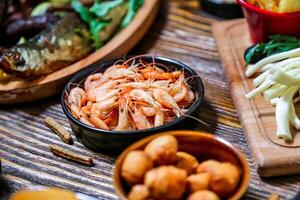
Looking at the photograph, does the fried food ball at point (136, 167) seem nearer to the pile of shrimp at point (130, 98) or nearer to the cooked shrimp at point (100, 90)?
the pile of shrimp at point (130, 98)

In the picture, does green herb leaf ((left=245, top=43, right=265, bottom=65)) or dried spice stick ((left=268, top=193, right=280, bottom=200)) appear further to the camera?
green herb leaf ((left=245, top=43, right=265, bottom=65))

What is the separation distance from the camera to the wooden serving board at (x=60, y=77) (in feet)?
5.22

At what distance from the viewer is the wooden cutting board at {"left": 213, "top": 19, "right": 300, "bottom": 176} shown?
4.07ft

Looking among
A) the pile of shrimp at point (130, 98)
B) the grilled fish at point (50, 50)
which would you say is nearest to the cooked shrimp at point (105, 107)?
the pile of shrimp at point (130, 98)

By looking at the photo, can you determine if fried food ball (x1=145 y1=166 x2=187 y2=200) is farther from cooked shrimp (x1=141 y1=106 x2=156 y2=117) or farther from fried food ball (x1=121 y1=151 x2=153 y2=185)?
cooked shrimp (x1=141 y1=106 x2=156 y2=117)

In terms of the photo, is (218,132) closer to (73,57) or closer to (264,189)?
→ (264,189)

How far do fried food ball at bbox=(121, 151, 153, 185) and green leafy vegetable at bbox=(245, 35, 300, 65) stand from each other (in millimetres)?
593

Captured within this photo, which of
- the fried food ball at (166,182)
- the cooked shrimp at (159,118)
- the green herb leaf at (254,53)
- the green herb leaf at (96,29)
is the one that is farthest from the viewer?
the green herb leaf at (96,29)

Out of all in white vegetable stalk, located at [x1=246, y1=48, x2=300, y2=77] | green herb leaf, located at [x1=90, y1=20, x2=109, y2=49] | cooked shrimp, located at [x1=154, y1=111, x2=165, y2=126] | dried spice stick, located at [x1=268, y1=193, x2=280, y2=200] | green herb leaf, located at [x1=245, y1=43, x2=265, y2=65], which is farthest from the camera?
green herb leaf, located at [x1=90, y1=20, x2=109, y2=49]

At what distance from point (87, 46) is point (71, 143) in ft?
→ 1.41

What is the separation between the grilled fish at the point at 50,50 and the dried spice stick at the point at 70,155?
31 centimetres

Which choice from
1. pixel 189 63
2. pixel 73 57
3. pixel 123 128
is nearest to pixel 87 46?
pixel 73 57

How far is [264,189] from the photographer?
124 centimetres

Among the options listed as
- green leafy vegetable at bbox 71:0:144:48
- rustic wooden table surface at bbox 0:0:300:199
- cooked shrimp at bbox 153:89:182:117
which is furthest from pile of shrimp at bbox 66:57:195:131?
green leafy vegetable at bbox 71:0:144:48
